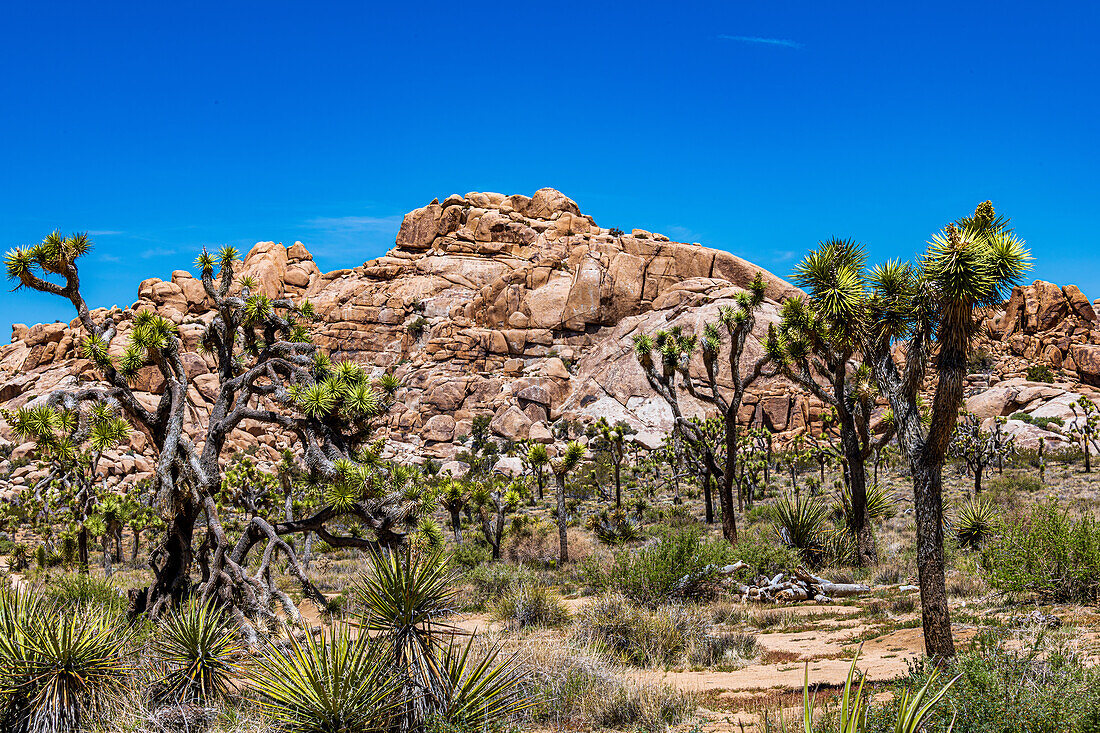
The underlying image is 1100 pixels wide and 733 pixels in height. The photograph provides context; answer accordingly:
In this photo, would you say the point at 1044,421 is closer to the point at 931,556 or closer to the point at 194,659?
the point at 931,556

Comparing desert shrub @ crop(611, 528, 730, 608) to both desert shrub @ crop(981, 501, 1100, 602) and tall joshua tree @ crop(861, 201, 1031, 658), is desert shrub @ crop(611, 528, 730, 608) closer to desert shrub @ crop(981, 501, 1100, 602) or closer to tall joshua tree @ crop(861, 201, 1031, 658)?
desert shrub @ crop(981, 501, 1100, 602)

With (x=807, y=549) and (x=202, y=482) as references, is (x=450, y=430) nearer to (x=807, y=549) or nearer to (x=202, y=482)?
(x=807, y=549)

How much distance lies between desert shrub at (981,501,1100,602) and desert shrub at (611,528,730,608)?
187 inches

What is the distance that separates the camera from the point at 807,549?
17.1m

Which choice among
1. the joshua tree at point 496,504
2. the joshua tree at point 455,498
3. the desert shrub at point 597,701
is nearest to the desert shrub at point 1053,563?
the desert shrub at point 597,701

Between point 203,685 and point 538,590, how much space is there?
253 inches

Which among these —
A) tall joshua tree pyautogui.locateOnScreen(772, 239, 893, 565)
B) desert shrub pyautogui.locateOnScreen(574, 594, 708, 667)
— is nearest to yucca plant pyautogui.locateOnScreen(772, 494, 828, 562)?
tall joshua tree pyautogui.locateOnScreen(772, 239, 893, 565)

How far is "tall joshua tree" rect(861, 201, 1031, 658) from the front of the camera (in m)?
7.75

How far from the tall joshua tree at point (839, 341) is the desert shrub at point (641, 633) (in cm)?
440

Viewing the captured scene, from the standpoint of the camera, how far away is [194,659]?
7.25 meters

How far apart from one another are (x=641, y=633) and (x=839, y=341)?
4.87 metres

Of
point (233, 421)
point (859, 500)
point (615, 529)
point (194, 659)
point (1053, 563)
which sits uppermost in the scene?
point (233, 421)

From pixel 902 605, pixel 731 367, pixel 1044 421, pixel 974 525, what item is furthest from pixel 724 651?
pixel 1044 421

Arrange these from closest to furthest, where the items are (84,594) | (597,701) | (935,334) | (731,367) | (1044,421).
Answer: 1. (597,701)
2. (935,334)
3. (84,594)
4. (731,367)
5. (1044,421)
